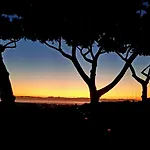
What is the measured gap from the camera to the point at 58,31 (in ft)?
59.6

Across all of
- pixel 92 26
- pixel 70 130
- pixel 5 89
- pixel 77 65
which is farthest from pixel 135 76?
pixel 70 130

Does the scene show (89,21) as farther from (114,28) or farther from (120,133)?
(120,133)

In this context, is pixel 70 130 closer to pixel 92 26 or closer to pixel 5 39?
pixel 92 26

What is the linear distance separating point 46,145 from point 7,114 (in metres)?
1.97

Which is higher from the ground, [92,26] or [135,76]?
[92,26]

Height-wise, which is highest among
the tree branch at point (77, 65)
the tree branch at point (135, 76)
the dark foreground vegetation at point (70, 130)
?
the dark foreground vegetation at point (70, 130)

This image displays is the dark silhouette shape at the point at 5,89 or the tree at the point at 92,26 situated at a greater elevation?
the tree at the point at 92,26

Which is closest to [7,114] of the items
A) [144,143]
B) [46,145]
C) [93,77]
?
[46,145]

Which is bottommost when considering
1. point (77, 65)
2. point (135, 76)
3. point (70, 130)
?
point (135, 76)

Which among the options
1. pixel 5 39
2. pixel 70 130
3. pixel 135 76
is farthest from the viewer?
pixel 135 76

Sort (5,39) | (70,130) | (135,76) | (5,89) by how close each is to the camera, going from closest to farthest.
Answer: (70,130) < (5,89) < (5,39) < (135,76)

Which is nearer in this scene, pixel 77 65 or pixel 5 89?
pixel 5 89

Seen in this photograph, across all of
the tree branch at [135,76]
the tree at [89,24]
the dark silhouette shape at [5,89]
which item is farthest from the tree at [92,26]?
the tree branch at [135,76]

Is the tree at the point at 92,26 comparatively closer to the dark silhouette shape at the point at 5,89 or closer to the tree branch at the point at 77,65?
the tree branch at the point at 77,65
